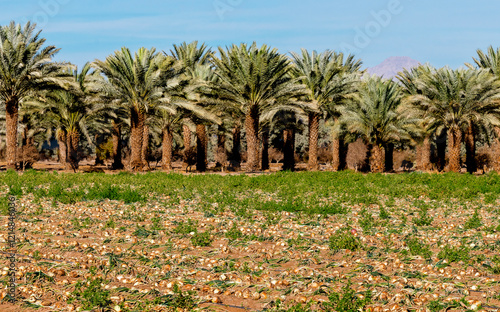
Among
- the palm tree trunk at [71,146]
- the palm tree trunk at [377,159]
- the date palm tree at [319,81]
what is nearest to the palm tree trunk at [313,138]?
the date palm tree at [319,81]

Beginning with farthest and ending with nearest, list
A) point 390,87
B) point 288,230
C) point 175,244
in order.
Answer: point 390,87, point 288,230, point 175,244

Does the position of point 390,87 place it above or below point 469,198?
above

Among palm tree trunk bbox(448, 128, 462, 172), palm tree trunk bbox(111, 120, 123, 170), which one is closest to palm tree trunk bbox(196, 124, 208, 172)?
palm tree trunk bbox(111, 120, 123, 170)

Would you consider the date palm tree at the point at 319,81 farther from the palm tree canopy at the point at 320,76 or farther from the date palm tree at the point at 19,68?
the date palm tree at the point at 19,68

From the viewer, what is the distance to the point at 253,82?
2942cm

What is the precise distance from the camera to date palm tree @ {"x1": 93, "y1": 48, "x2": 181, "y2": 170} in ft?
98.6

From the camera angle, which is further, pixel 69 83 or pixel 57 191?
pixel 69 83

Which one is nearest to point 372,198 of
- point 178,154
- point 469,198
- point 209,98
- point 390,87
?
point 469,198

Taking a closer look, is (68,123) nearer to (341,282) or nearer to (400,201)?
(400,201)

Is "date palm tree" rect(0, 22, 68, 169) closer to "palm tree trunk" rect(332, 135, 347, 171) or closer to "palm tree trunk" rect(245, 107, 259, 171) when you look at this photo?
"palm tree trunk" rect(245, 107, 259, 171)

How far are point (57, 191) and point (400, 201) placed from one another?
10493 millimetres

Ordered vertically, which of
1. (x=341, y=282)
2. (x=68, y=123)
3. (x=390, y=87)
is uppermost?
(x=390, y=87)

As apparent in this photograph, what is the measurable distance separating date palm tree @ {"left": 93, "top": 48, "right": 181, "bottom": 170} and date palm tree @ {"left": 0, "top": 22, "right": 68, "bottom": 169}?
289 centimetres

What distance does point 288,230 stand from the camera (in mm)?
10555
